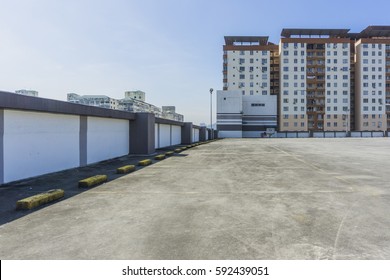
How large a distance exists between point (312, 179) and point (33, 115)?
15.0m

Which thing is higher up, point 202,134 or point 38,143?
point 202,134

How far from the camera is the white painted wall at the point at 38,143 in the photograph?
1173 cm

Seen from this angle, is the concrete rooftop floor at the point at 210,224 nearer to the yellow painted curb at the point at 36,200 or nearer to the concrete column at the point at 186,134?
the yellow painted curb at the point at 36,200

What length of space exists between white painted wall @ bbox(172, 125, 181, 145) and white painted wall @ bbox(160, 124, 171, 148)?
216 cm

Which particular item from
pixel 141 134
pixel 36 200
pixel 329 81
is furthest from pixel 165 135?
pixel 329 81

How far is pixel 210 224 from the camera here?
241 inches

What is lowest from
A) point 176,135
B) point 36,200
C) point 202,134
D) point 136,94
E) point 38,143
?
point 36,200

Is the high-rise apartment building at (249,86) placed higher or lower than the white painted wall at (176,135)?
higher

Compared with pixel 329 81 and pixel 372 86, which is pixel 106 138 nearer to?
pixel 329 81

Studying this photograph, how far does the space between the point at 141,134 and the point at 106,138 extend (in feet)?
15.2

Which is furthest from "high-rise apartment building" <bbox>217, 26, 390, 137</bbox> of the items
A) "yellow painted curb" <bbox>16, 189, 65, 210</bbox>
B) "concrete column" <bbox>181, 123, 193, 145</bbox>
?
"yellow painted curb" <bbox>16, 189, 65, 210</bbox>

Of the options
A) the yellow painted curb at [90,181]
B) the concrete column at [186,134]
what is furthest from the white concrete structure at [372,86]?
the yellow painted curb at [90,181]

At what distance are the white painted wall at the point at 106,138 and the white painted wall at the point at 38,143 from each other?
1728 millimetres

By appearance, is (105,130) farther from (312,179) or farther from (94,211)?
(312,179)
